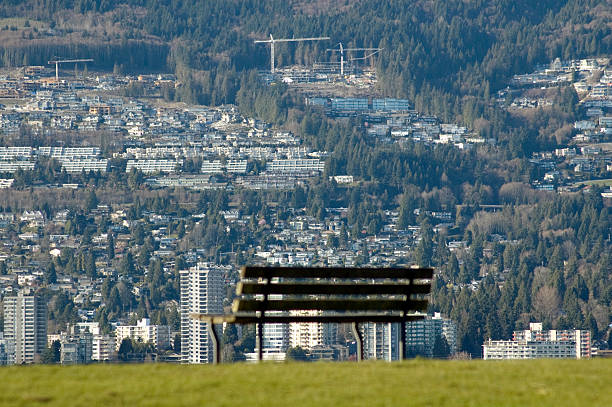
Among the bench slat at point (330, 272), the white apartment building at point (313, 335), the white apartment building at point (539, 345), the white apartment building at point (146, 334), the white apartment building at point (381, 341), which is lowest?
the white apartment building at point (146, 334)

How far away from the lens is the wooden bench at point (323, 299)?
1537 cm

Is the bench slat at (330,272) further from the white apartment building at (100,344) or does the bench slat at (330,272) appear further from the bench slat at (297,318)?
the white apartment building at (100,344)

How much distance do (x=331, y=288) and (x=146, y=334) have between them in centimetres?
12229

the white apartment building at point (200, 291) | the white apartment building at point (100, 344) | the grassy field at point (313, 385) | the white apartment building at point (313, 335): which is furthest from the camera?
the white apartment building at point (200, 291)

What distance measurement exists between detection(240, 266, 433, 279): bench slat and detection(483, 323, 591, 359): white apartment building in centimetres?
10712

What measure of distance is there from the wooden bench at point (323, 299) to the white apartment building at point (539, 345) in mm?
107072

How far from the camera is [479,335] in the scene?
133125mm

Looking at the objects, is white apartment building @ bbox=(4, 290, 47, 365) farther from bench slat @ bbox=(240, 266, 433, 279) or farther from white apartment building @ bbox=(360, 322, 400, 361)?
bench slat @ bbox=(240, 266, 433, 279)

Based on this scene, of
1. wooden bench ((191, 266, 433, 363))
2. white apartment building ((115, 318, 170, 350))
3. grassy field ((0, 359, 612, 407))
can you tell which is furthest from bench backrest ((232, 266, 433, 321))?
white apartment building ((115, 318, 170, 350))

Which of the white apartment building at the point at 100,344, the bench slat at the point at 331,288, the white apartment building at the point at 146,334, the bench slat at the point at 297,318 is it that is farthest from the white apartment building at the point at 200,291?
the bench slat at the point at 297,318

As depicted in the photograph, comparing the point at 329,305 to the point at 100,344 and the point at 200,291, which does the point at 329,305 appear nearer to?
the point at 100,344

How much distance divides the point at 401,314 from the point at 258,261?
509ft

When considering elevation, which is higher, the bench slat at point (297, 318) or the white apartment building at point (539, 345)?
the bench slat at point (297, 318)

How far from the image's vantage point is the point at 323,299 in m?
16.0
